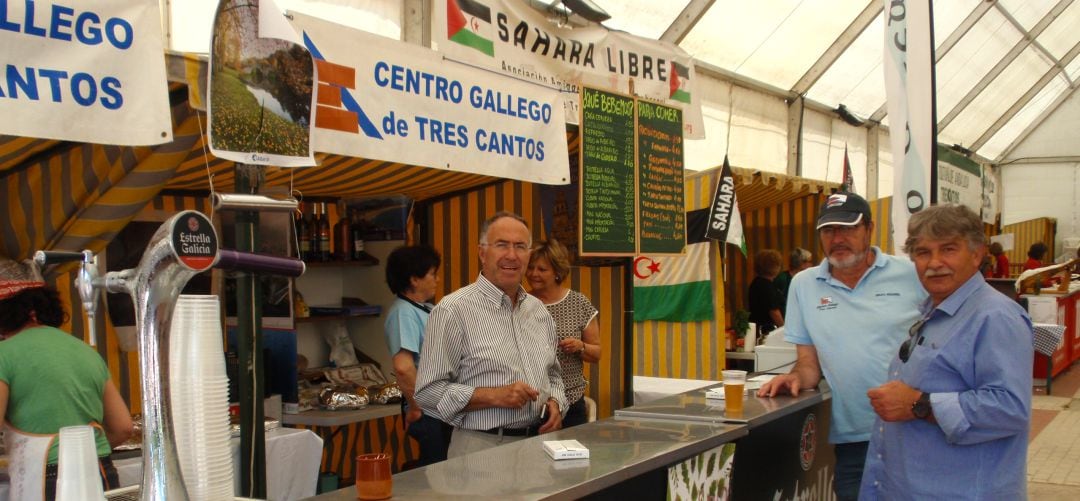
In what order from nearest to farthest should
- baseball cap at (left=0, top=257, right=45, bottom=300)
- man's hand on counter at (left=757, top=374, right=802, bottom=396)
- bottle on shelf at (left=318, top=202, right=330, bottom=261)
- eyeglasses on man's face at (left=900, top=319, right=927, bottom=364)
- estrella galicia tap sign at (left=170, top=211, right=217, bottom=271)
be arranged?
estrella galicia tap sign at (left=170, top=211, right=217, bottom=271) < eyeglasses on man's face at (left=900, top=319, right=927, bottom=364) < baseball cap at (left=0, top=257, right=45, bottom=300) < man's hand on counter at (left=757, top=374, right=802, bottom=396) < bottle on shelf at (left=318, top=202, right=330, bottom=261)

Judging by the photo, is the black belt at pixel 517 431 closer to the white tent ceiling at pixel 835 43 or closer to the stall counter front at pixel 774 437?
the stall counter front at pixel 774 437

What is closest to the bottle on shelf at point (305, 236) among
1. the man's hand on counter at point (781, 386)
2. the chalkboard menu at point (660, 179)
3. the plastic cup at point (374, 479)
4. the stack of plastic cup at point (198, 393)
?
the chalkboard menu at point (660, 179)

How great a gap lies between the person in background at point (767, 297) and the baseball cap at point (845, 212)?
5280 millimetres

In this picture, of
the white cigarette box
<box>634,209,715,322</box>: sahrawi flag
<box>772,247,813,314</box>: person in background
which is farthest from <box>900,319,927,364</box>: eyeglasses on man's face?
<box>772,247,813,314</box>: person in background

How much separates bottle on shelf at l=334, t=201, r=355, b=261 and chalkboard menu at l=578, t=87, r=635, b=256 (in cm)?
189

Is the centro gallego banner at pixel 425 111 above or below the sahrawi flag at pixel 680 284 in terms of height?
above

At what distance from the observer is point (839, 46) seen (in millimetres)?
11781

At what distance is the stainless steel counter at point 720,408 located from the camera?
9.63 ft

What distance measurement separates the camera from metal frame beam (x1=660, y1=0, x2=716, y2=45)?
362 inches

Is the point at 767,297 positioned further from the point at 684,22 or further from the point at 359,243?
the point at 359,243

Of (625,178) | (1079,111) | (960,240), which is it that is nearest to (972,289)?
(960,240)

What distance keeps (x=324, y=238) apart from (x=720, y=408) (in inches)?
129

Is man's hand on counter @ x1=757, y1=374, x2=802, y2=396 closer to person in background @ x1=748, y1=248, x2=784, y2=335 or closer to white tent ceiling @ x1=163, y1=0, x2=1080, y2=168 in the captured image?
white tent ceiling @ x1=163, y1=0, x2=1080, y2=168

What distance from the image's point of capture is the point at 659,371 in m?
7.73
